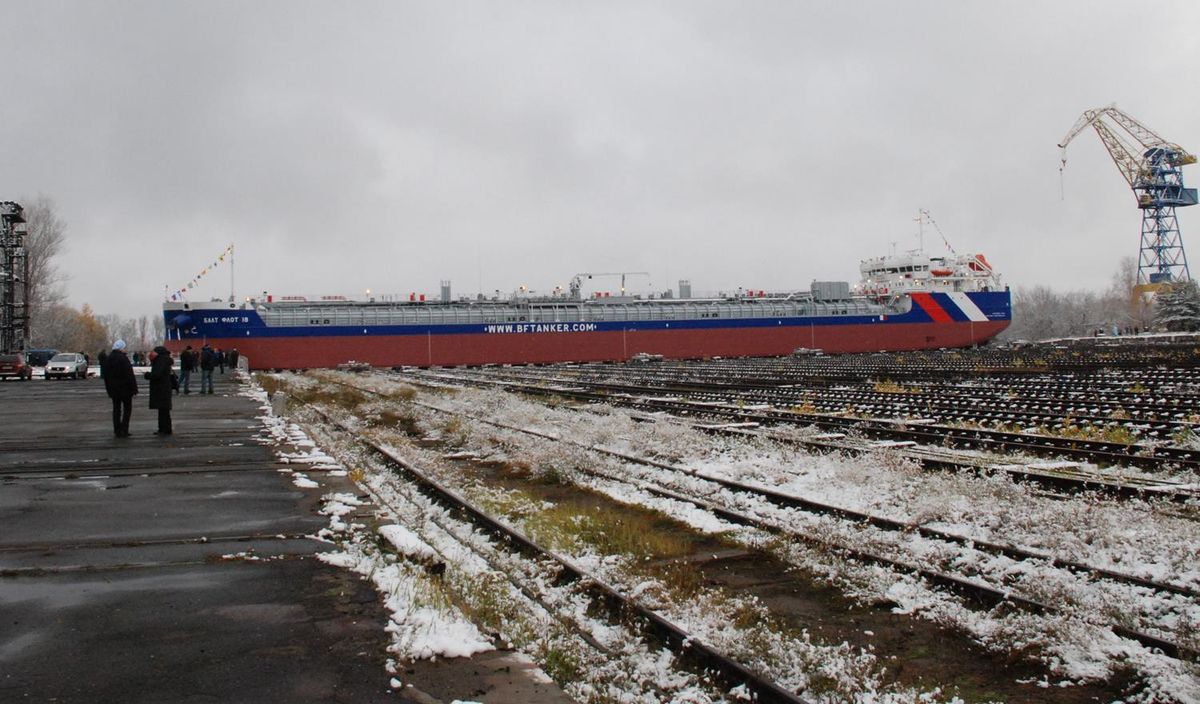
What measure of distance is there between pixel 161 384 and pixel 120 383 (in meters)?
0.65

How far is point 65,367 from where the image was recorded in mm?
43594

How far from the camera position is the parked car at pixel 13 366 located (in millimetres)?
42875

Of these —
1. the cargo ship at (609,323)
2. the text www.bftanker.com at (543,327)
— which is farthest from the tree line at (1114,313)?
the text www.bftanker.com at (543,327)

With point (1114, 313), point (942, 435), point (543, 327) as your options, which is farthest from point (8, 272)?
point (1114, 313)

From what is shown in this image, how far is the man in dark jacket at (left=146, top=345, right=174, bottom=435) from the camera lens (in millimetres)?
15398

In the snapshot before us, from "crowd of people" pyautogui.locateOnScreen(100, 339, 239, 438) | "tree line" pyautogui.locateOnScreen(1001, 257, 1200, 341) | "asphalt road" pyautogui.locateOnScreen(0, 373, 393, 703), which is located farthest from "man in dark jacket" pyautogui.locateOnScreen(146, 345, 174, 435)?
"tree line" pyautogui.locateOnScreen(1001, 257, 1200, 341)

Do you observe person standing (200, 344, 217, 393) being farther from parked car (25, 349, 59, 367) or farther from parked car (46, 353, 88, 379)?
parked car (25, 349, 59, 367)

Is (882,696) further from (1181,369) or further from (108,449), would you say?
(1181,369)

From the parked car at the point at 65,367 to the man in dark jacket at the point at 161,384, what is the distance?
33418 mm

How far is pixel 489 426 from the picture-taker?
1797 cm

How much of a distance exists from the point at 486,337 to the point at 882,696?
5542 centimetres

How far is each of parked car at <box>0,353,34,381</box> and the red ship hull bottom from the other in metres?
10.1

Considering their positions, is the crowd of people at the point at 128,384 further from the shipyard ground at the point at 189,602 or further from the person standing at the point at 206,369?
the person standing at the point at 206,369

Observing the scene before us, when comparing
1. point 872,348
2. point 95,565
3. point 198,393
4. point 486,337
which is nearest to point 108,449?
point 95,565
